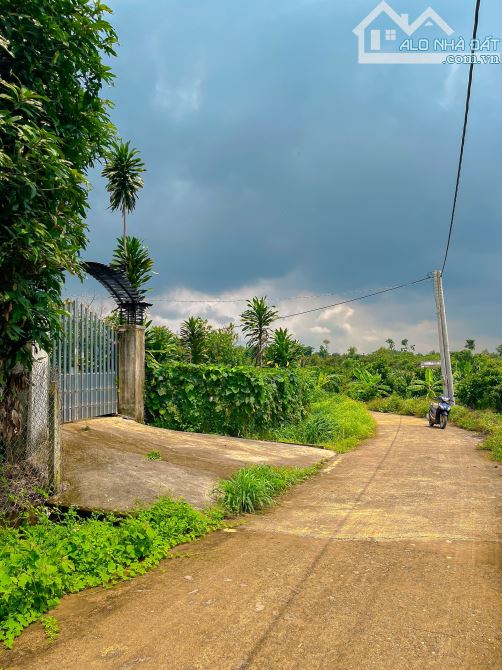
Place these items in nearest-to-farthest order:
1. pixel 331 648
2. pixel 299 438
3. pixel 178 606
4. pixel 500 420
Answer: pixel 331 648, pixel 178 606, pixel 299 438, pixel 500 420

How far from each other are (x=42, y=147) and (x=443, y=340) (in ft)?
71.9

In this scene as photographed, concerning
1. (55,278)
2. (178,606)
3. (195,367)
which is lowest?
(178,606)

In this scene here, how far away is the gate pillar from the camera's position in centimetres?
1204

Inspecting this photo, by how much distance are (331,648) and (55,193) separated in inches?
200

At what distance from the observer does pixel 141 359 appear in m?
→ 12.4

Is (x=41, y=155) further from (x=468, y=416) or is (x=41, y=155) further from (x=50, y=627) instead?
(x=468, y=416)

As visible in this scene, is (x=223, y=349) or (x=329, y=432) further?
(x=223, y=349)

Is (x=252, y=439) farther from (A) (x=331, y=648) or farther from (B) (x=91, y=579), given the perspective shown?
(A) (x=331, y=648)


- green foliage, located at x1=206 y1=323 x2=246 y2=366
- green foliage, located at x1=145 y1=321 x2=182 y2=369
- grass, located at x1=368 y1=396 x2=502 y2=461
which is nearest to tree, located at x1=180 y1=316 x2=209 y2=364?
green foliage, located at x1=206 y1=323 x2=246 y2=366

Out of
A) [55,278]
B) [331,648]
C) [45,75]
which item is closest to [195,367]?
[55,278]

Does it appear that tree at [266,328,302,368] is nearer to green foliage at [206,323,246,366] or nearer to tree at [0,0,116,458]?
green foliage at [206,323,246,366]

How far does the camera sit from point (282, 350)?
71.6ft

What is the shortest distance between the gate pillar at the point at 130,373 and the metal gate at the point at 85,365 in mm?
180

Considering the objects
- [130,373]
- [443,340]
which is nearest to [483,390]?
[443,340]
